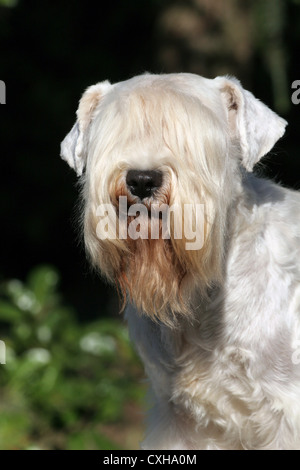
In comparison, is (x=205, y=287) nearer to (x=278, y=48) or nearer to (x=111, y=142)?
(x=111, y=142)

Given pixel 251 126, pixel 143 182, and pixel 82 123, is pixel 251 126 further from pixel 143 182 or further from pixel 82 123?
pixel 82 123

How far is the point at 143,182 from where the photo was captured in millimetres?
3021

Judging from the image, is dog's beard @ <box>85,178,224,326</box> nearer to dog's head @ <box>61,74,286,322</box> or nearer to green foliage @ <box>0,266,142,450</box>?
dog's head @ <box>61,74,286,322</box>

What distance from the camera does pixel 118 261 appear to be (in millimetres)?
3311

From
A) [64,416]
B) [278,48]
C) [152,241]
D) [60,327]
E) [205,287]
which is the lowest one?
[64,416]

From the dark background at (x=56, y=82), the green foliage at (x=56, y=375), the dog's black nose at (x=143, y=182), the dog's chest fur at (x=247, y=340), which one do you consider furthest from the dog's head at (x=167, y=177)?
the dark background at (x=56, y=82)

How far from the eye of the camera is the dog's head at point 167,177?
308cm

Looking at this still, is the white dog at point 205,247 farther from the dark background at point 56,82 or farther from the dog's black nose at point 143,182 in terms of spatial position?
the dark background at point 56,82

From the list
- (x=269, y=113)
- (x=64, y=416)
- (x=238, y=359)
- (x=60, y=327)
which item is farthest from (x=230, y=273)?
(x=60, y=327)

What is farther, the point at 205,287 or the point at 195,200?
the point at 205,287

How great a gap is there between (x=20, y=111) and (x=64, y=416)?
13.1ft

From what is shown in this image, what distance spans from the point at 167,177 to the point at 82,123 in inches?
27.5

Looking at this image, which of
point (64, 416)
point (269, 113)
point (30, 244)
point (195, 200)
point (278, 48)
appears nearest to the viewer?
point (195, 200)

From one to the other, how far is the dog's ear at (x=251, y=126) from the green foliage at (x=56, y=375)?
2243 millimetres
